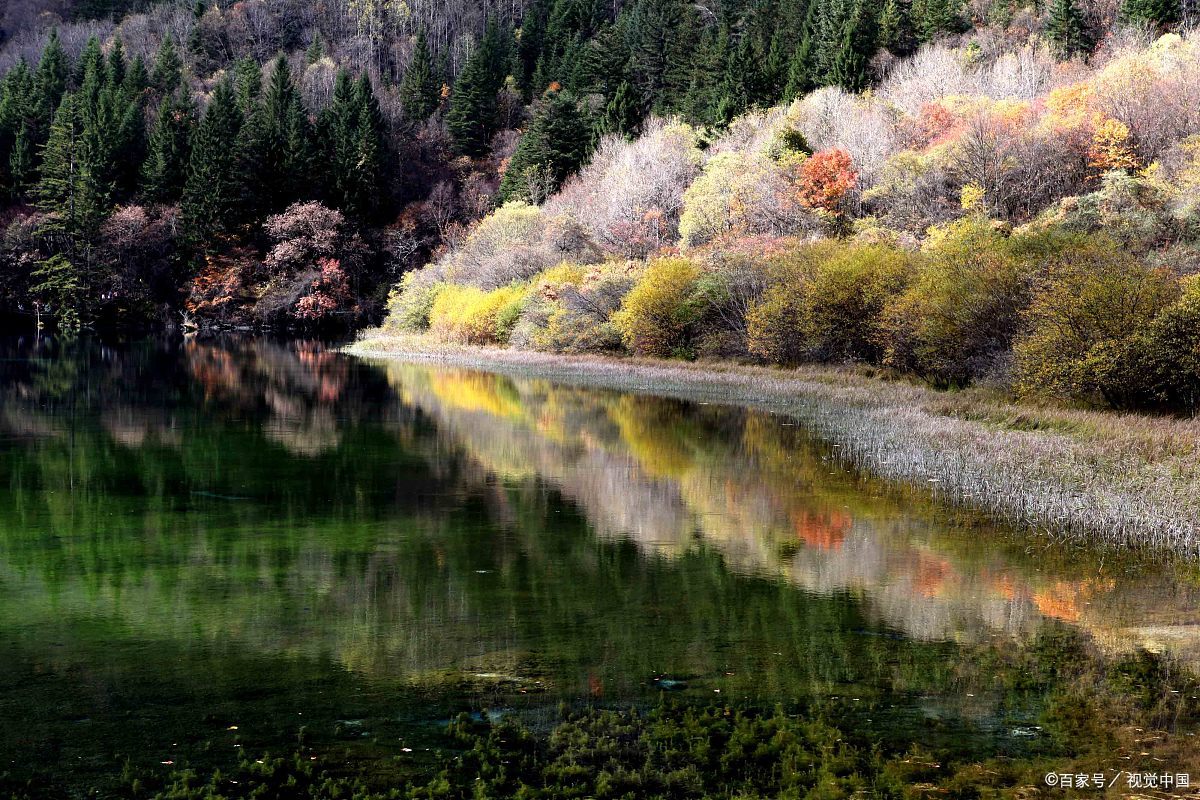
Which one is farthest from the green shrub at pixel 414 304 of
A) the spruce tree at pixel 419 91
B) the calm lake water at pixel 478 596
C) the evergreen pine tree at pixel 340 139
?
the calm lake water at pixel 478 596

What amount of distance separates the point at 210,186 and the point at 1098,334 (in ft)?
269

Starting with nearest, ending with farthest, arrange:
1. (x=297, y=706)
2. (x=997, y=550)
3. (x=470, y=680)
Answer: (x=297, y=706) < (x=470, y=680) < (x=997, y=550)

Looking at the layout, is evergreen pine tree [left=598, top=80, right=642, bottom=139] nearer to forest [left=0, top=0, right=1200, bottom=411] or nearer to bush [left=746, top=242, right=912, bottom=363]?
forest [left=0, top=0, right=1200, bottom=411]

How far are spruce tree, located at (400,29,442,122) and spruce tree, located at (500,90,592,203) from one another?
21.9m

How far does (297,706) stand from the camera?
910 centimetres

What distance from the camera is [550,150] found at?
90.8 m

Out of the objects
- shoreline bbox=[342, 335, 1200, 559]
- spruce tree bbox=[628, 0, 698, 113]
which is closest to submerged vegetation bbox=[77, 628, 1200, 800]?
shoreline bbox=[342, 335, 1200, 559]

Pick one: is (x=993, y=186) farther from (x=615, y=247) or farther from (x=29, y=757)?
(x=29, y=757)

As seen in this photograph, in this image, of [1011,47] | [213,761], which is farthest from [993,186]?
[213,761]

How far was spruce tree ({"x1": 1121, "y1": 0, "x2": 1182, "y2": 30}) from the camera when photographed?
7550cm

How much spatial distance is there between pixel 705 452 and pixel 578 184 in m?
64.0

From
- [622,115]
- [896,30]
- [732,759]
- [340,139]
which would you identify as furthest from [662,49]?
[732,759]

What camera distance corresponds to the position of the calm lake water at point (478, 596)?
905 centimetres

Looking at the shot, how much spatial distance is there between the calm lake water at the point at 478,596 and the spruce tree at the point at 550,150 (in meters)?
67.3
